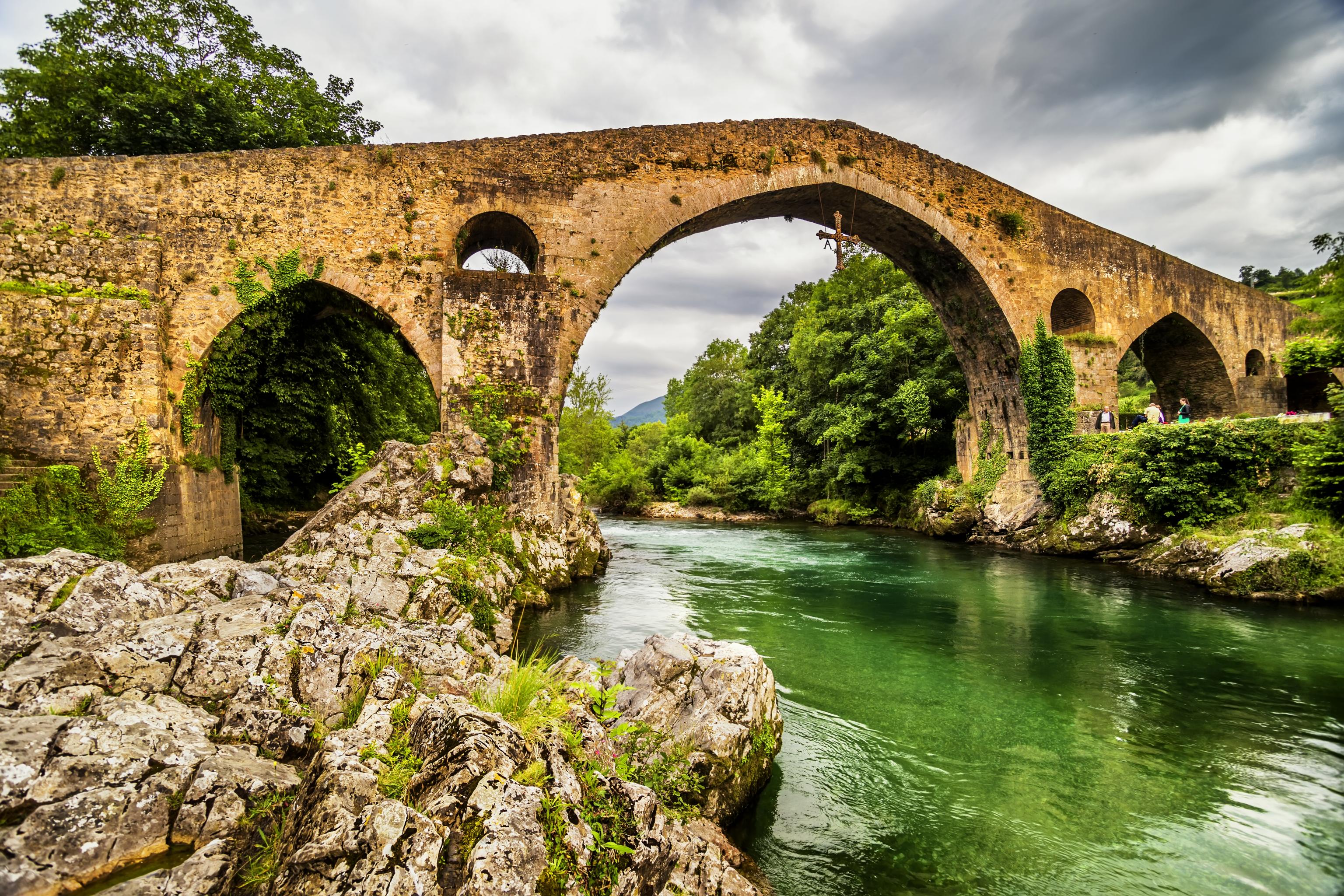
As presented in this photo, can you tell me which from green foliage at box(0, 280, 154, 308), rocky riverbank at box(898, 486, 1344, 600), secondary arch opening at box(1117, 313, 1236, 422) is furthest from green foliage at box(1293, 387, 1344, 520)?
green foliage at box(0, 280, 154, 308)

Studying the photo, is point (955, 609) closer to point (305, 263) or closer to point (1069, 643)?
point (1069, 643)

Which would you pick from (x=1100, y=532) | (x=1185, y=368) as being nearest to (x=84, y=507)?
(x=1100, y=532)

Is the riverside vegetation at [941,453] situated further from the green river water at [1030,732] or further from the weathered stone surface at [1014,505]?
the green river water at [1030,732]

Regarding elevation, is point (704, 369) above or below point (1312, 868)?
above

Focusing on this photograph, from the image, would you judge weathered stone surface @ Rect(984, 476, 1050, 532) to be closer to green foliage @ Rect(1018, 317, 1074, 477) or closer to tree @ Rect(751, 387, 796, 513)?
green foliage @ Rect(1018, 317, 1074, 477)

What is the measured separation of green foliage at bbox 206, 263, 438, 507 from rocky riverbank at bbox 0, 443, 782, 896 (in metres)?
7.52

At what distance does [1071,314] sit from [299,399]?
1998cm

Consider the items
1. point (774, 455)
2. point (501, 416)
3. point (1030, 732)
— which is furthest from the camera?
point (774, 455)

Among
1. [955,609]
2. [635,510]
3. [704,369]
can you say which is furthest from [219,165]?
[704,369]

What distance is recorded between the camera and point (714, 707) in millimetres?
4270

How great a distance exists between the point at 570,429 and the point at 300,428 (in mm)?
19012

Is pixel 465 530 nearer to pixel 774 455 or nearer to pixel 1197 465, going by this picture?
pixel 1197 465

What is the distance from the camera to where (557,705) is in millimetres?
3369

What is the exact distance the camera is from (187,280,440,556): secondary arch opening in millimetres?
11423
